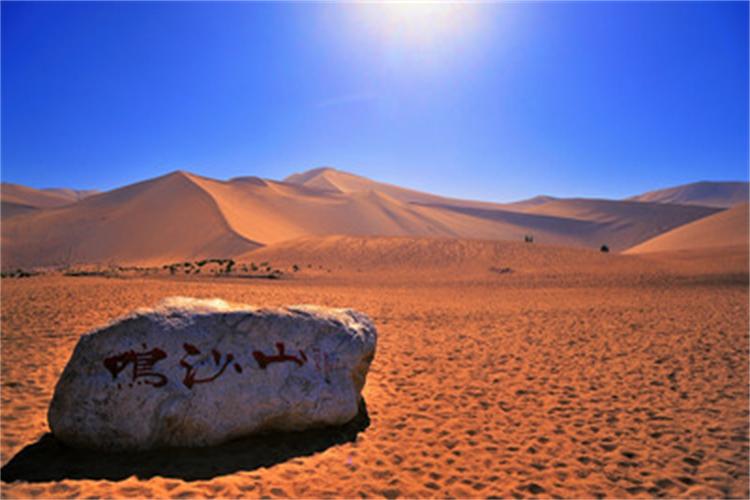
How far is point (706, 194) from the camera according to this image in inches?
5620

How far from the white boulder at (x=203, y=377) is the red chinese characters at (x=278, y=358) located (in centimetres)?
1

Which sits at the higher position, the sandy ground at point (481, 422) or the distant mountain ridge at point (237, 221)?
the distant mountain ridge at point (237, 221)

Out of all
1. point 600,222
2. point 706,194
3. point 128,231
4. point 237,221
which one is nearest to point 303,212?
point 237,221

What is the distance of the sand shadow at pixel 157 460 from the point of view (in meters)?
4.10

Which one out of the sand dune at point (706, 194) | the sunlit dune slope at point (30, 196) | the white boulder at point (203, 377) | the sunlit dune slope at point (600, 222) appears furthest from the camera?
the sand dune at point (706, 194)

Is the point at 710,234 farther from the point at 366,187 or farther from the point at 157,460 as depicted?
the point at 366,187

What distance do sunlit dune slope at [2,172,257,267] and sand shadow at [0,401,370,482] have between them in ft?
118

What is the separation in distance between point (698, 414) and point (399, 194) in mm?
110130

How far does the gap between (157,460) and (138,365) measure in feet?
3.23

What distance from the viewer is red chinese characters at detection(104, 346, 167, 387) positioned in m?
4.46

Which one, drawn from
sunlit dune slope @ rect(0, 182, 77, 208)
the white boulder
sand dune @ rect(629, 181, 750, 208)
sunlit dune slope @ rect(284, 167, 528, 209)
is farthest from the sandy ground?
sand dune @ rect(629, 181, 750, 208)

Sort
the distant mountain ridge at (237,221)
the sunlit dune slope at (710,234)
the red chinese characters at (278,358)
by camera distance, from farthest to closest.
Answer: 1. the distant mountain ridge at (237,221)
2. the sunlit dune slope at (710,234)
3. the red chinese characters at (278,358)

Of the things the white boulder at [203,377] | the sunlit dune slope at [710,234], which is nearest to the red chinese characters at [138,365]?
the white boulder at [203,377]

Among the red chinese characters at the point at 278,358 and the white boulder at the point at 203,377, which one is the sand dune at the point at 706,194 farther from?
the red chinese characters at the point at 278,358
